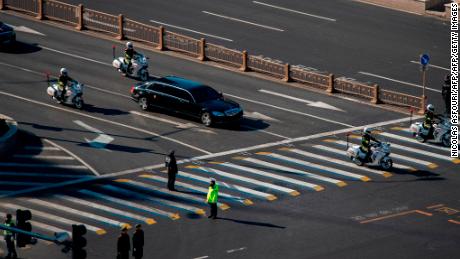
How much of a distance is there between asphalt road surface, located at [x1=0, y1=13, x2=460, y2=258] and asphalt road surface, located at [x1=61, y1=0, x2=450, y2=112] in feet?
17.2

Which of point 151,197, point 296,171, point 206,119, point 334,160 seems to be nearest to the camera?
point 151,197

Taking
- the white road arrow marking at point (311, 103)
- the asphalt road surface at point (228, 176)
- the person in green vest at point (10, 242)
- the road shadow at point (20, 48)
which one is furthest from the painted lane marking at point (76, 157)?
the road shadow at point (20, 48)

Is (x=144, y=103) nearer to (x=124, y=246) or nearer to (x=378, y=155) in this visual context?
(x=378, y=155)

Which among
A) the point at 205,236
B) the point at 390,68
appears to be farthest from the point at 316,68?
the point at 205,236

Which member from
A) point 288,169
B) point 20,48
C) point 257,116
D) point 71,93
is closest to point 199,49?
point 20,48

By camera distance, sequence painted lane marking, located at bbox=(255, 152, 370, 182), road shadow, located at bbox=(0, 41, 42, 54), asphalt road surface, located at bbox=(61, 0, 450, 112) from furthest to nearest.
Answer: road shadow, located at bbox=(0, 41, 42, 54), asphalt road surface, located at bbox=(61, 0, 450, 112), painted lane marking, located at bbox=(255, 152, 370, 182)

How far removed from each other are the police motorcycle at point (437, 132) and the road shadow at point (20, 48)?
2548 cm

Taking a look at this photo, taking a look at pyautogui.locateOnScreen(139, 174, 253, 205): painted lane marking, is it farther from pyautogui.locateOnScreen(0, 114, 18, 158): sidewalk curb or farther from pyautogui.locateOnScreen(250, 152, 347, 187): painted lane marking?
pyautogui.locateOnScreen(0, 114, 18, 158): sidewalk curb

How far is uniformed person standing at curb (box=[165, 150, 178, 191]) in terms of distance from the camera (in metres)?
51.9

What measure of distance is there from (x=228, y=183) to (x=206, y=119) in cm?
849

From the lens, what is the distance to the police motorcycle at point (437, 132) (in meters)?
58.8

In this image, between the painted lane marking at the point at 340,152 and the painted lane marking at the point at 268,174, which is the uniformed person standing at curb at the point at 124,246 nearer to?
the painted lane marking at the point at 268,174

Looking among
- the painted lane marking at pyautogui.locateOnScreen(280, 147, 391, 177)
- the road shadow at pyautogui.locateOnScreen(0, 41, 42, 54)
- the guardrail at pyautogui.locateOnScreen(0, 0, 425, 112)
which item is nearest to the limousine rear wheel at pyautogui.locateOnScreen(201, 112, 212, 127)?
the painted lane marking at pyautogui.locateOnScreen(280, 147, 391, 177)

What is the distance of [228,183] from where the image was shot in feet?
176
